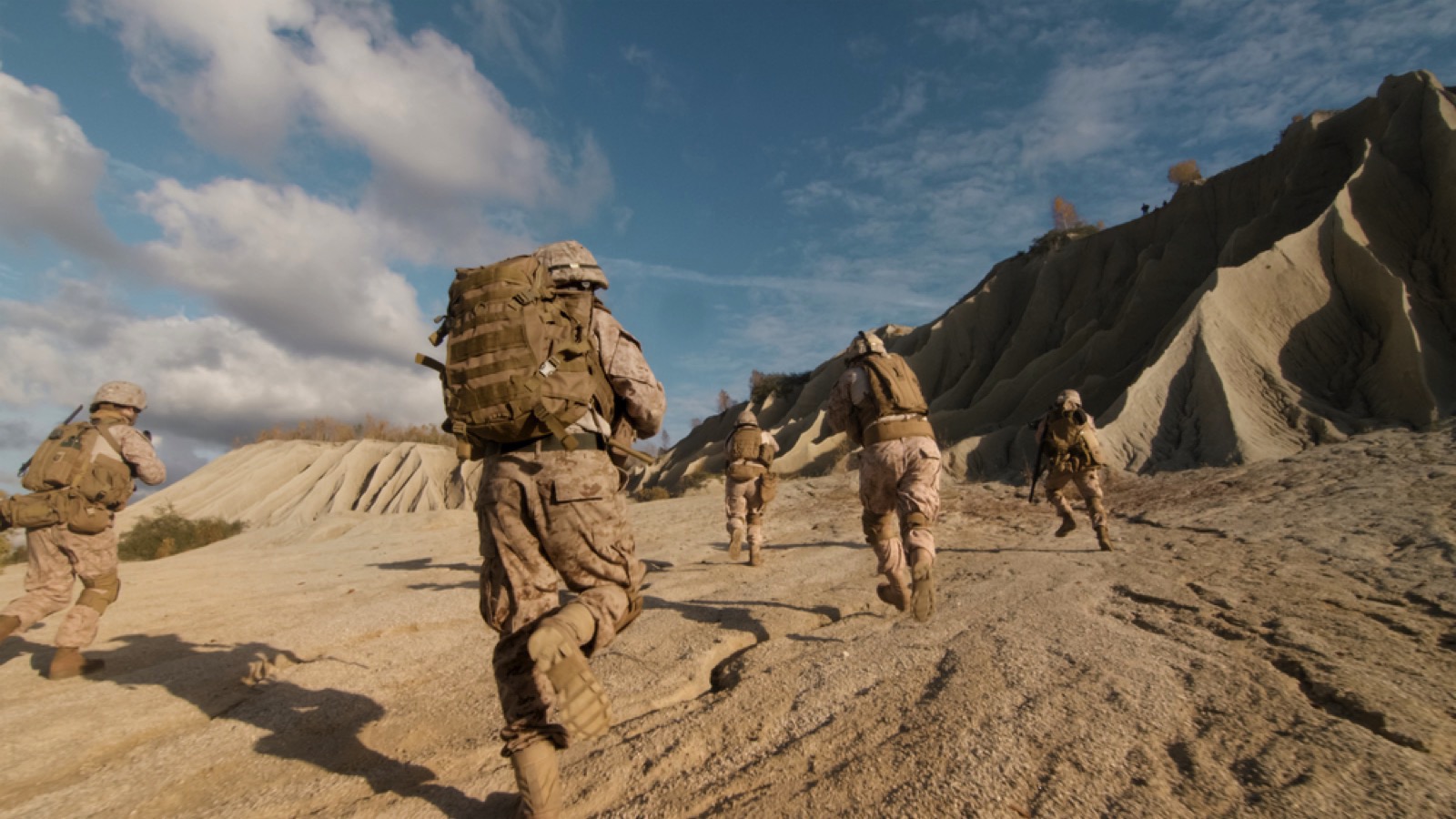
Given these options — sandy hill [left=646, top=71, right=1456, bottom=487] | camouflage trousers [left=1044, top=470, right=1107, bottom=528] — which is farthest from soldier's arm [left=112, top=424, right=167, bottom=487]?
sandy hill [left=646, top=71, right=1456, bottom=487]

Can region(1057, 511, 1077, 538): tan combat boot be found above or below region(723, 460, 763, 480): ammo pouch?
below

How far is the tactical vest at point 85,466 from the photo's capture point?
4.25 m

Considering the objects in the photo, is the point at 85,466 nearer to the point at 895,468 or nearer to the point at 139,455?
the point at 139,455

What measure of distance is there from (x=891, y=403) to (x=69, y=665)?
18.3 feet

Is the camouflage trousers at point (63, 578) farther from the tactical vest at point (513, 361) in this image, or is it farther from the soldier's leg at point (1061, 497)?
the soldier's leg at point (1061, 497)

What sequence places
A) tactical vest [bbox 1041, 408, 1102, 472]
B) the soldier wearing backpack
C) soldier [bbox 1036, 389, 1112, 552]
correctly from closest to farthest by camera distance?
the soldier wearing backpack < soldier [bbox 1036, 389, 1112, 552] < tactical vest [bbox 1041, 408, 1102, 472]

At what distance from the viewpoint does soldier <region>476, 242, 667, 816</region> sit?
1969mm

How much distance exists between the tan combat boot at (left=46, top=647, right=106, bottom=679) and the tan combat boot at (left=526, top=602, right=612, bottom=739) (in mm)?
4284

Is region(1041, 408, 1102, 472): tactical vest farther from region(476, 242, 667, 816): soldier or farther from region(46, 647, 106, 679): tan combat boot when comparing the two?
region(46, 647, 106, 679): tan combat boot

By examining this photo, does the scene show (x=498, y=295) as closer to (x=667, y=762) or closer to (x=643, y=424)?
(x=643, y=424)

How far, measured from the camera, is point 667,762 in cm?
232

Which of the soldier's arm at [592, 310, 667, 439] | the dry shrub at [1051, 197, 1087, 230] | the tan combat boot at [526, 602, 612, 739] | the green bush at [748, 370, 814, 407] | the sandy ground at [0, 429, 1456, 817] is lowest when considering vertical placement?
the sandy ground at [0, 429, 1456, 817]

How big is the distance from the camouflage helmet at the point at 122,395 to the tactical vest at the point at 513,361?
4.05 metres

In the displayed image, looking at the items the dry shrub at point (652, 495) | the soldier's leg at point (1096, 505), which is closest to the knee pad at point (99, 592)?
the soldier's leg at point (1096, 505)
